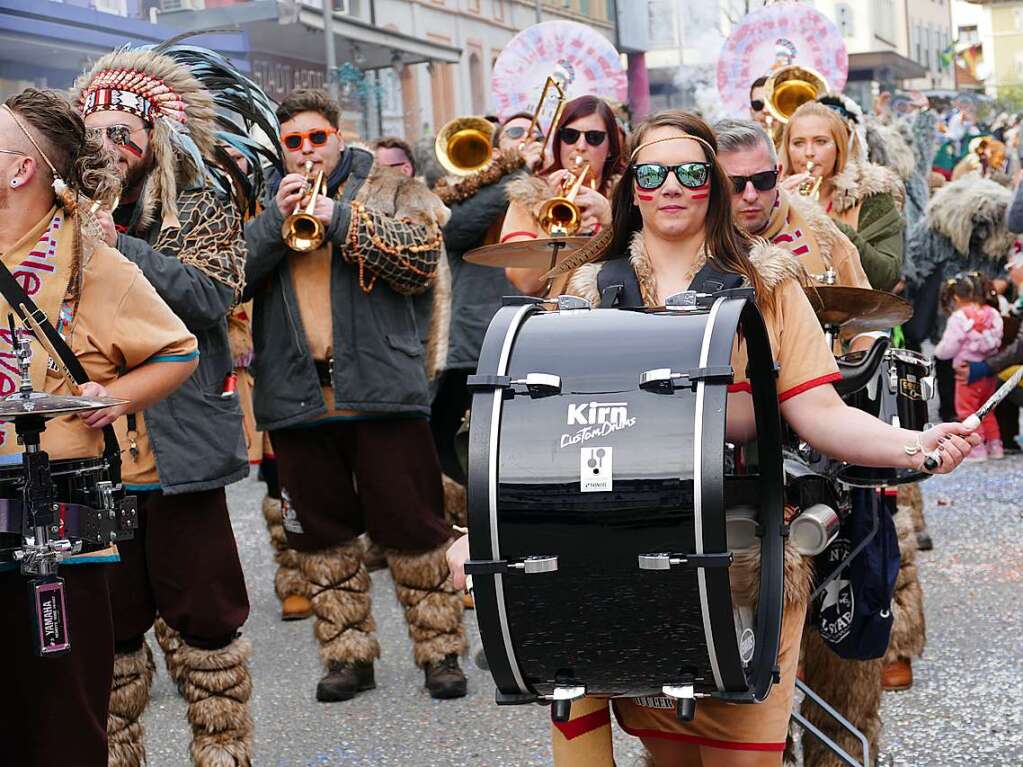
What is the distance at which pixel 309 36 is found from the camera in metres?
13.4

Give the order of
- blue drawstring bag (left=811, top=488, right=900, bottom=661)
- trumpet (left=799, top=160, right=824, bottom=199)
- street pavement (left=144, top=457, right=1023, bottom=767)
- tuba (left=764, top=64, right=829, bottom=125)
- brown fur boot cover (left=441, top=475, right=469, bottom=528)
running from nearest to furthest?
blue drawstring bag (left=811, top=488, right=900, bottom=661), street pavement (left=144, top=457, right=1023, bottom=767), trumpet (left=799, top=160, right=824, bottom=199), brown fur boot cover (left=441, top=475, right=469, bottom=528), tuba (left=764, top=64, right=829, bottom=125)

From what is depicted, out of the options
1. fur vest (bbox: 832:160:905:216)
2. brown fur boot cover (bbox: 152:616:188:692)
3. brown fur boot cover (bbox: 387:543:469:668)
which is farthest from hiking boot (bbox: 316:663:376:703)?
fur vest (bbox: 832:160:905:216)

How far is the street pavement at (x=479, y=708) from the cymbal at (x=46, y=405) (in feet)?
5.94

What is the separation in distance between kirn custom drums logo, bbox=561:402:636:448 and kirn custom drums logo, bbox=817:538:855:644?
1317 millimetres

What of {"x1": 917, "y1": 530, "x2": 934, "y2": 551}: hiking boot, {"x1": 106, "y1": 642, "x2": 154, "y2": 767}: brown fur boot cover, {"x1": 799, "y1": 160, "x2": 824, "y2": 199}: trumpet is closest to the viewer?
{"x1": 106, "y1": 642, "x2": 154, "y2": 767}: brown fur boot cover

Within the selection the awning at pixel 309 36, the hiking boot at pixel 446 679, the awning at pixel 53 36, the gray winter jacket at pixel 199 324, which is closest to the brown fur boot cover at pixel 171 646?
the gray winter jacket at pixel 199 324

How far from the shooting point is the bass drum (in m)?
2.67

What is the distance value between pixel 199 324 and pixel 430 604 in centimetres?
157

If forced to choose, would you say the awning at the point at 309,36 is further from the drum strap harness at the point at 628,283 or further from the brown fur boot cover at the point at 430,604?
the drum strap harness at the point at 628,283

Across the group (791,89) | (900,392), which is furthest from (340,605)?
(791,89)

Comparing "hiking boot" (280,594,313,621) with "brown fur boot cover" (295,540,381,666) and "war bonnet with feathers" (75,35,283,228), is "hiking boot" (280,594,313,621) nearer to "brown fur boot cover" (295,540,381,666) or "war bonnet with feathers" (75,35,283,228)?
"brown fur boot cover" (295,540,381,666)

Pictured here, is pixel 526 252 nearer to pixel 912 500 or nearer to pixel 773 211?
pixel 773 211

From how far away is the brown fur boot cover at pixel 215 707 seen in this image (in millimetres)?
4246

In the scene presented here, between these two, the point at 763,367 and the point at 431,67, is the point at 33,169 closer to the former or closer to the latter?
the point at 763,367
